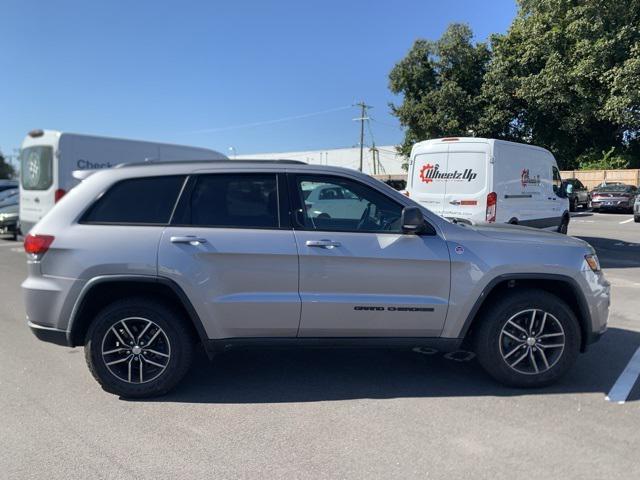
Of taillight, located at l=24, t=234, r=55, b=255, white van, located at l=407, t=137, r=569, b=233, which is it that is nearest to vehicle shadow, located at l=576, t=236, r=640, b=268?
white van, located at l=407, t=137, r=569, b=233

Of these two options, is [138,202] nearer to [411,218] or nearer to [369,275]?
[369,275]

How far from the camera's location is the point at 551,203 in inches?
468

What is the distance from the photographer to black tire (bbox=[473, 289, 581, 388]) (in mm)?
4191

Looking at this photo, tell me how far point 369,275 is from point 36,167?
940 centimetres

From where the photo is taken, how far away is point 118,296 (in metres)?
4.13

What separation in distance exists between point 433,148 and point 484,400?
7.17 metres

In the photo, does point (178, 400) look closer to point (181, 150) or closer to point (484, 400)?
point (484, 400)

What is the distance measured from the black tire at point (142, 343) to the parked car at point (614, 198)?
81.7 feet

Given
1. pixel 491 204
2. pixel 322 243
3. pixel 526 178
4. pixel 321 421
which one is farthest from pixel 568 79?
pixel 321 421

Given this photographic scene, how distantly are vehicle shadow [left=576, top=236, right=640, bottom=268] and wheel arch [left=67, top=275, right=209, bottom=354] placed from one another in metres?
9.14

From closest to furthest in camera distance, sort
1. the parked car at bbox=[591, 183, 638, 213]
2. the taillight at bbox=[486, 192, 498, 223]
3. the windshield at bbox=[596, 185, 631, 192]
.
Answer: the taillight at bbox=[486, 192, 498, 223], the parked car at bbox=[591, 183, 638, 213], the windshield at bbox=[596, 185, 631, 192]

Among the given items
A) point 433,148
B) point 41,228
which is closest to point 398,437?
point 41,228

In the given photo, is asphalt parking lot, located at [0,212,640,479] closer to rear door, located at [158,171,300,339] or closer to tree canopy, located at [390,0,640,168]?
rear door, located at [158,171,300,339]

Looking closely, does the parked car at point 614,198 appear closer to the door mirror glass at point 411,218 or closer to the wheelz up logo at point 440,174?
the wheelz up logo at point 440,174
